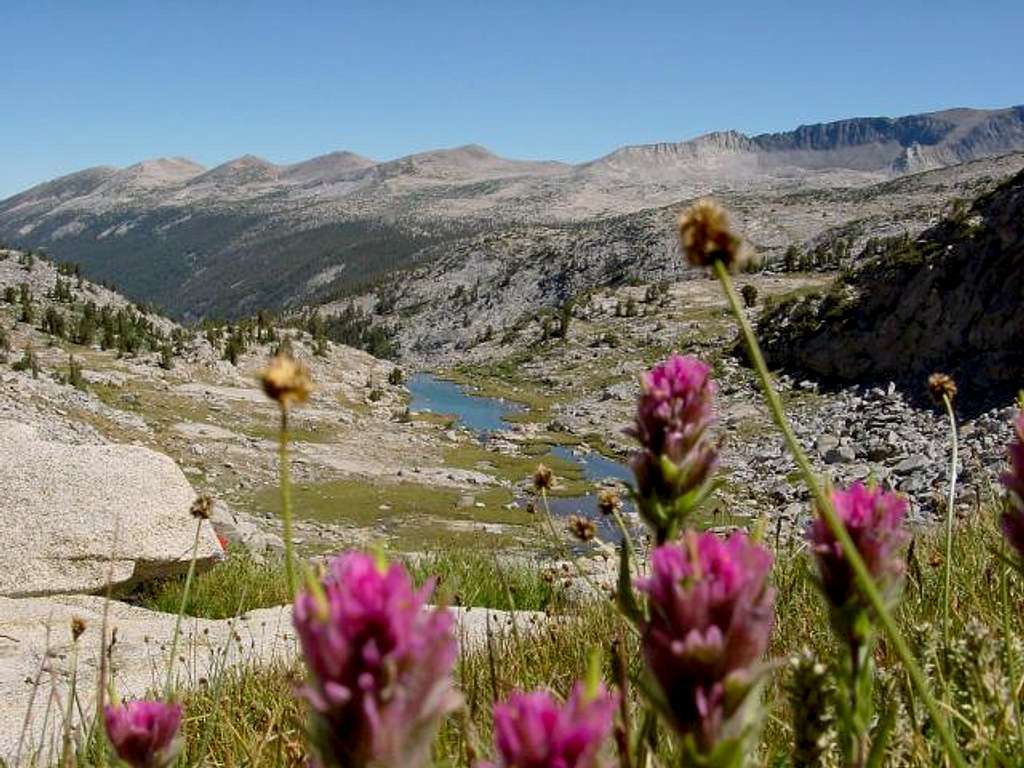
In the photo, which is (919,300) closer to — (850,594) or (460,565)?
(460,565)

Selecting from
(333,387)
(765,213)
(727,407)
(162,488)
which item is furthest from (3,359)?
(765,213)

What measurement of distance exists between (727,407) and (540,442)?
9.70 meters

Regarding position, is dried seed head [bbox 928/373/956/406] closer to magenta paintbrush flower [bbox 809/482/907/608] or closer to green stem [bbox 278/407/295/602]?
magenta paintbrush flower [bbox 809/482/907/608]

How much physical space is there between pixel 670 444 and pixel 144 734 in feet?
3.41

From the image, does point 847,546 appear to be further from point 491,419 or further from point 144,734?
point 491,419

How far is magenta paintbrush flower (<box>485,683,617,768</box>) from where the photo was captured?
2.80 ft

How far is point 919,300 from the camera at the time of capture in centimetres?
3819

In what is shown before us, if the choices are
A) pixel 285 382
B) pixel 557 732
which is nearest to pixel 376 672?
pixel 557 732

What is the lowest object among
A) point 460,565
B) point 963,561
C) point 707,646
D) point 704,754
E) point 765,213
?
point 460,565

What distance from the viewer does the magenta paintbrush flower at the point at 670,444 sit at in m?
1.57

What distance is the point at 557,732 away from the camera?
870mm

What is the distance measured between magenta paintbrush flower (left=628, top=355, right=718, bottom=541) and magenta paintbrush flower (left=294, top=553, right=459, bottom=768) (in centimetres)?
75

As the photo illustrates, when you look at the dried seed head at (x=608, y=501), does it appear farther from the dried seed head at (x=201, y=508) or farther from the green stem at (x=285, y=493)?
the green stem at (x=285, y=493)

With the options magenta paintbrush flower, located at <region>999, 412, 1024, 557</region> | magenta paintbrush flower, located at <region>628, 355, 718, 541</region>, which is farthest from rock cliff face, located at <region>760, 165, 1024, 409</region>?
magenta paintbrush flower, located at <region>628, 355, 718, 541</region>
